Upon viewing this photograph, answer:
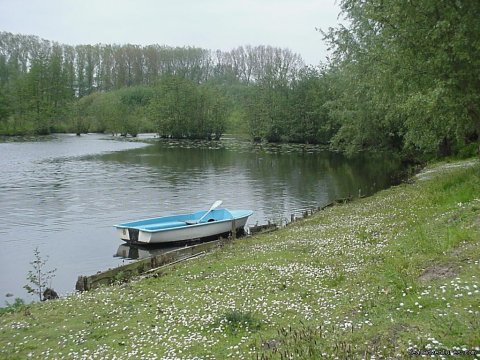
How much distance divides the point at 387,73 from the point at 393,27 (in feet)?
A: 9.37

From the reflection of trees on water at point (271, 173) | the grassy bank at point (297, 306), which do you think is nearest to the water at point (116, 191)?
the reflection of trees on water at point (271, 173)

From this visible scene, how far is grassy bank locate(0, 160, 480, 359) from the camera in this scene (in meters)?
9.55

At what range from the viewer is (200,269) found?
21.1 meters

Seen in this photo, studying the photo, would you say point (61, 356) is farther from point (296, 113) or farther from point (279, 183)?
point (296, 113)

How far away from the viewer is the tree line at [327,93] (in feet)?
88.3

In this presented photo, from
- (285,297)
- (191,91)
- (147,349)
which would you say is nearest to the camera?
(147,349)

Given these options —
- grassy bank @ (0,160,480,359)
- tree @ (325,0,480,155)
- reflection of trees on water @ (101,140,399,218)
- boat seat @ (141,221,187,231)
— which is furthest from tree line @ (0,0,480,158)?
boat seat @ (141,221,187,231)

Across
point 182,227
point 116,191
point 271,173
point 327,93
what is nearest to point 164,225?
point 182,227

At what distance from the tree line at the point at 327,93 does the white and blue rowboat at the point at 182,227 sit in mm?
14728

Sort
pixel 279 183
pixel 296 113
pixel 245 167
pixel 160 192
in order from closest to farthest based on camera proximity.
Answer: pixel 160 192 < pixel 279 183 < pixel 245 167 < pixel 296 113

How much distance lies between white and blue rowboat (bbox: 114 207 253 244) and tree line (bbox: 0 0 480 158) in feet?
48.3

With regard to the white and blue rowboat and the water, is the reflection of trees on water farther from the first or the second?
the white and blue rowboat

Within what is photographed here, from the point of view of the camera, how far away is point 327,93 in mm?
121312

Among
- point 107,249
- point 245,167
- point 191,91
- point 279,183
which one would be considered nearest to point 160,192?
point 279,183
